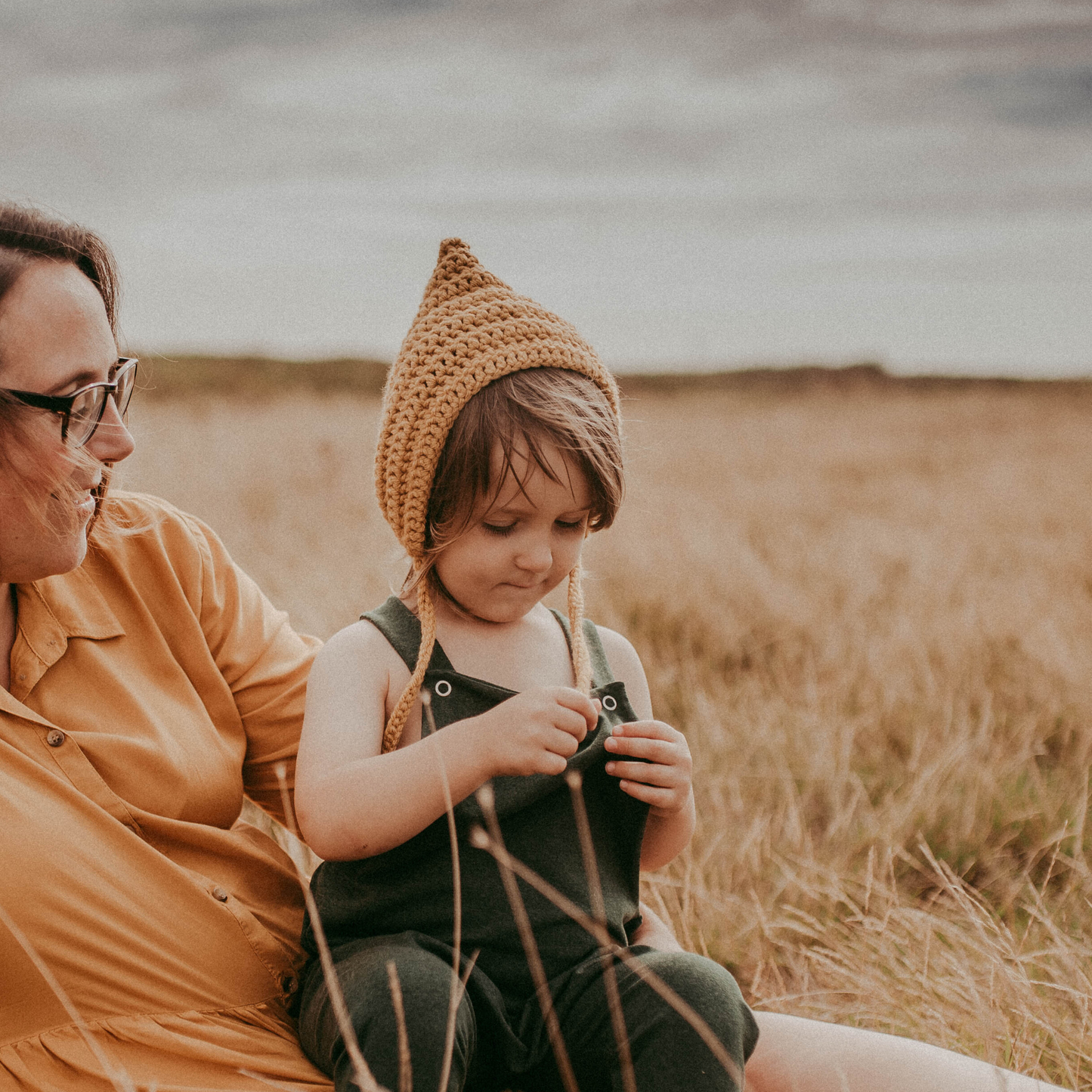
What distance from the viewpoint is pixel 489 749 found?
1.47m

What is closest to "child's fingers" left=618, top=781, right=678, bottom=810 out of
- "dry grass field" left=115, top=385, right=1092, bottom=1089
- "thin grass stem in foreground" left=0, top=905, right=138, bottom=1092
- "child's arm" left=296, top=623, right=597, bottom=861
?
"child's arm" left=296, top=623, right=597, bottom=861

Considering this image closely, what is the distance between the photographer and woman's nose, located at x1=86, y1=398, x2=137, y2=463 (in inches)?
62.8

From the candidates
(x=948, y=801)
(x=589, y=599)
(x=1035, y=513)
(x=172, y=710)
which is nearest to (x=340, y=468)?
(x=589, y=599)

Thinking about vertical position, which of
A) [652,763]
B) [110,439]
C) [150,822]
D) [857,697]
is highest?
[110,439]

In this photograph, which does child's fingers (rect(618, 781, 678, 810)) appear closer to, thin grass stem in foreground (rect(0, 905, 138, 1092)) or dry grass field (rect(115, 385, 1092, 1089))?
dry grass field (rect(115, 385, 1092, 1089))

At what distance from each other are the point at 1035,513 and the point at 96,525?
707cm

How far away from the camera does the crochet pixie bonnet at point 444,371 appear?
1675 mm

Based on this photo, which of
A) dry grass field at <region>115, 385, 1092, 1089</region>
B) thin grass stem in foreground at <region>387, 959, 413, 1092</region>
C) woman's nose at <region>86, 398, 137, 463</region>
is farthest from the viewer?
dry grass field at <region>115, 385, 1092, 1089</region>

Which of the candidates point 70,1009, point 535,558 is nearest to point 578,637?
point 535,558

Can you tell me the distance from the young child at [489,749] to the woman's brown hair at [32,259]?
50 centimetres

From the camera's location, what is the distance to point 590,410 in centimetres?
172

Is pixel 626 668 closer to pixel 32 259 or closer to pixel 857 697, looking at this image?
pixel 32 259

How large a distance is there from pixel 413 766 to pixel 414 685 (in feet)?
0.61

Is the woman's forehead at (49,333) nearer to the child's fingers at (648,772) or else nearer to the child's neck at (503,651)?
the child's neck at (503,651)
